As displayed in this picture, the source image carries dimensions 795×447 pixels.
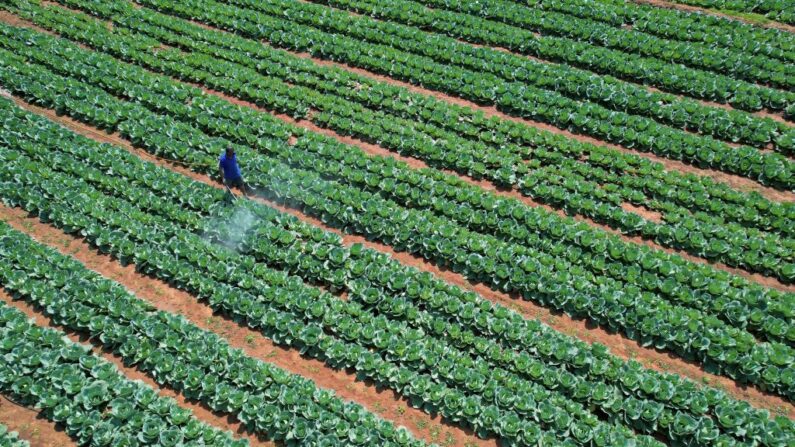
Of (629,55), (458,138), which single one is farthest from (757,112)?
(458,138)

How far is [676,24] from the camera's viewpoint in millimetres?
23438

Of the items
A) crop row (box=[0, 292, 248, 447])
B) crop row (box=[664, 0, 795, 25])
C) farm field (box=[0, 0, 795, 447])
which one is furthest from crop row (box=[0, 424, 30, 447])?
crop row (box=[664, 0, 795, 25])

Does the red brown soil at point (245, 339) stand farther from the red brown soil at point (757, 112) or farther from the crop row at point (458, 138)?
the red brown soil at point (757, 112)

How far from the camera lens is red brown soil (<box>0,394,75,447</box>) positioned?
1188cm

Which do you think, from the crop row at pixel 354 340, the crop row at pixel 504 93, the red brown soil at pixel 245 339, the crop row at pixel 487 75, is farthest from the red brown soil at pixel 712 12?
the red brown soil at pixel 245 339

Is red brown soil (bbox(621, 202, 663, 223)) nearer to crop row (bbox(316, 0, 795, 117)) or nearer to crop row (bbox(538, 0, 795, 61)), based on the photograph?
crop row (bbox(316, 0, 795, 117))

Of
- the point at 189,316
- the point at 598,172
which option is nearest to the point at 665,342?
the point at 598,172

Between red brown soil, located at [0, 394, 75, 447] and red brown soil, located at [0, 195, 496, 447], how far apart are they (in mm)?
3282

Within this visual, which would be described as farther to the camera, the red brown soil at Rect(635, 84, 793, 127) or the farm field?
the red brown soil at Rect(635, 84, 793, 127)

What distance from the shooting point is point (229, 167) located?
1551 centimetres

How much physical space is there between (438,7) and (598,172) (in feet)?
38.6

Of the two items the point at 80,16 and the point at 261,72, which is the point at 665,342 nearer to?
the point at 261,72

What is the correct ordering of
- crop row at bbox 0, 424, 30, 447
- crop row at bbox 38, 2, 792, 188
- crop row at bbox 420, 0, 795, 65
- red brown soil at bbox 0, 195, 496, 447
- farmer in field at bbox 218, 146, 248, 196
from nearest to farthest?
crop row at bbox 0, 424, 30, 447 < red brown soil at bbox 0, 195, 496, 447 < farmer in field at bbox 218, 146, 248, 196 < crop row at bbox 38, 2, 792, 188 < crop row at bbox 420, 0, 795, 65

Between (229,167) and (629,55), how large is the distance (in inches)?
588
